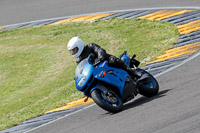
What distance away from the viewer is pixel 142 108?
26.7ft

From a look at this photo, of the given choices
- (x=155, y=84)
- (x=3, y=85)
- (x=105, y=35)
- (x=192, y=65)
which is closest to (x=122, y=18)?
(x=105, y=35)

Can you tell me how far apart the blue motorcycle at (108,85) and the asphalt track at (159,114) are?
0.18 meters

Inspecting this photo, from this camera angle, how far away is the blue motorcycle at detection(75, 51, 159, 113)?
8305 mm

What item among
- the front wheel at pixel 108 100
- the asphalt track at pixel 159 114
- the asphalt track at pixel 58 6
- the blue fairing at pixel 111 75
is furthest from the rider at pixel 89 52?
the asphalt track at pixel 58 6

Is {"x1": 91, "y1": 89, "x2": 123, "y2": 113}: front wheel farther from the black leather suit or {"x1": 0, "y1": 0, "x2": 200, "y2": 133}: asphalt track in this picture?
the black leather suit

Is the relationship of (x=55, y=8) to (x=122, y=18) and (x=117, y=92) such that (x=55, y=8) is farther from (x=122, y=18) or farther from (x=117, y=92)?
(x=117, y=92)

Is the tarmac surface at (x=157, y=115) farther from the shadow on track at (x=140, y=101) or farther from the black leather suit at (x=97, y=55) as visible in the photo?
the black leather suit at (x=97, y=55)

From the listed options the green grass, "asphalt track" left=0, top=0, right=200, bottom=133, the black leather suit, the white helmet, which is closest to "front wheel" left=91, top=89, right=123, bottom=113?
"asphalt track" left=0, top=0, right=200, bottom=133

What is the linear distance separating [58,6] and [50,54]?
5076 mm

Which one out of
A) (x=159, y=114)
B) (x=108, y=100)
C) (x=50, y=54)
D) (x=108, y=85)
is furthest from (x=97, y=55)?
(x=50, y=54)

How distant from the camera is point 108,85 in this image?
861cm

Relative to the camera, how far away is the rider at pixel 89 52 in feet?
28.0

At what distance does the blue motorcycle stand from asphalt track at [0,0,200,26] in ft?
24.5

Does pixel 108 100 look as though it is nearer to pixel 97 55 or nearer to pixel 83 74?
pixel 83 74
